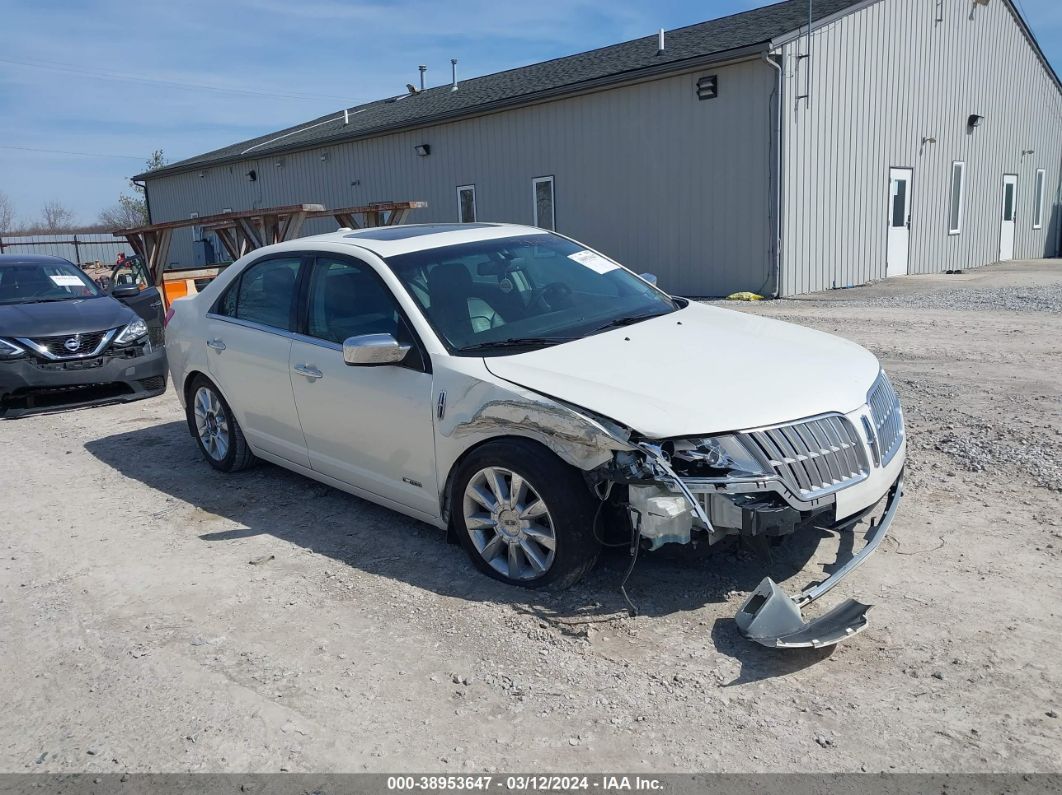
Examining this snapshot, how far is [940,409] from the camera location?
251 inches

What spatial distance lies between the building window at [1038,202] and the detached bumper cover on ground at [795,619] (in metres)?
24.8

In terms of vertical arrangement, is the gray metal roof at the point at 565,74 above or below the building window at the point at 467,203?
above

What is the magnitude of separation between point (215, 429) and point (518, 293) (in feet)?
8.41

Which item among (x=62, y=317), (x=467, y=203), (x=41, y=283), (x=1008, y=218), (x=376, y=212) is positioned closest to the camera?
(x=62, y=317)

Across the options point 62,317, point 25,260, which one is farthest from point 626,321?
point 25,260

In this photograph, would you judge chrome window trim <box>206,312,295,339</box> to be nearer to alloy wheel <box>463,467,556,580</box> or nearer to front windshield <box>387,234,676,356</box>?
front windshield <box>387,234,676,356</box>

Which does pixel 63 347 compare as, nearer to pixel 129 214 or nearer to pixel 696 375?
pixel 696 375

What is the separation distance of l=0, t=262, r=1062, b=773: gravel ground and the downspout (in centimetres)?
924

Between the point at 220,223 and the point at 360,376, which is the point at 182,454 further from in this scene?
the point at 220,223

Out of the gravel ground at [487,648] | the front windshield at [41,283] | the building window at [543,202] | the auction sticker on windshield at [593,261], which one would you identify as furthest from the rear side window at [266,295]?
the building window at [543,202]

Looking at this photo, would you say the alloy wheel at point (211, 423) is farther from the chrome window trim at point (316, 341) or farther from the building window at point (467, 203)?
the building window at point (467, 203)

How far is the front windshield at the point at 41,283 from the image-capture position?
8.81 meters

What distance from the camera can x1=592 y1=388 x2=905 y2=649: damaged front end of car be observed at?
326cm

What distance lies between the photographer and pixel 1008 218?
22422 millimetres
